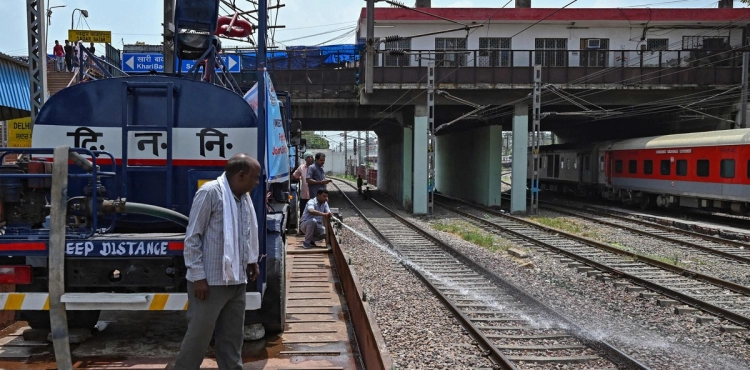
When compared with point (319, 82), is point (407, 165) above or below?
below

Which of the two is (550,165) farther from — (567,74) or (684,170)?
(684,170)

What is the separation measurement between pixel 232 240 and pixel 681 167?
2176 cm

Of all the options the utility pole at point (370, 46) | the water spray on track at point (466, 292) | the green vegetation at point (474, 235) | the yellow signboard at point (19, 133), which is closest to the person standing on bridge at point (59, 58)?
the yellow signboard at point (19, 133)

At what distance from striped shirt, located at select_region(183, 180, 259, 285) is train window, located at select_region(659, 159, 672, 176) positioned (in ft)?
73.3

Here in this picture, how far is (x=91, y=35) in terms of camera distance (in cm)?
3619

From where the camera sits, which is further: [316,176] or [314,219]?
[316,176]

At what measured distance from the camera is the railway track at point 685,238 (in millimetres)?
13863

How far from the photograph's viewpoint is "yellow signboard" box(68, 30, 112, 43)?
35.4 metres

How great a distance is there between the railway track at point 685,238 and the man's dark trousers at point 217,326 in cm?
1189

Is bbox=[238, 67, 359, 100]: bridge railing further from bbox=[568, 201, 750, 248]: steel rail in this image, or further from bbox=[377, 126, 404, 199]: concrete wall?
bbox=[568, 201, 750, 248]: steel rail

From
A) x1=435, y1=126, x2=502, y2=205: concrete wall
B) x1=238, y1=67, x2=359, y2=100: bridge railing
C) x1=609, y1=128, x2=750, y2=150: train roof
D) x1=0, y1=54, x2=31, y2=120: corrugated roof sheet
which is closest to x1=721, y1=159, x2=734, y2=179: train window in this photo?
x1=609, y1=128, x2=750, y2=150: train roof

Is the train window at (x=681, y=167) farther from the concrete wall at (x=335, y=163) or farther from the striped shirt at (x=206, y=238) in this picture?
the concrete wall at (x=335, y=163)

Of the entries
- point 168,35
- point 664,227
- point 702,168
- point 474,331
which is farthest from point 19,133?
point 702,168

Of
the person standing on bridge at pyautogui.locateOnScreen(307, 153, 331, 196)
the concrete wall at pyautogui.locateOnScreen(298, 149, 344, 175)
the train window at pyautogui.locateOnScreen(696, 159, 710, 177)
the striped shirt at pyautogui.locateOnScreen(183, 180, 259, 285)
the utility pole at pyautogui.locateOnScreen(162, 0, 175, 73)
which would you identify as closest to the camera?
the striped shirt at pyautogui.locateOnScreen(183, 180, 259, 285)
